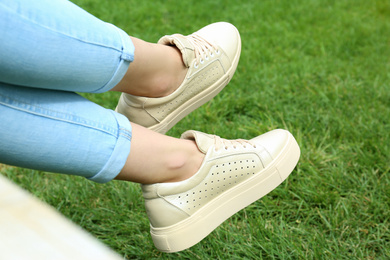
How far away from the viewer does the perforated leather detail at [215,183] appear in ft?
4.43

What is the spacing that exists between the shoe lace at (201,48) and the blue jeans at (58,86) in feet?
1.46

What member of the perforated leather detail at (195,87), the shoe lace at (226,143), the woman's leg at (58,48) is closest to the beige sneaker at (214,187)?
the shoe lace at (226,143)

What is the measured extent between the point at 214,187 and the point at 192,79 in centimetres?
38

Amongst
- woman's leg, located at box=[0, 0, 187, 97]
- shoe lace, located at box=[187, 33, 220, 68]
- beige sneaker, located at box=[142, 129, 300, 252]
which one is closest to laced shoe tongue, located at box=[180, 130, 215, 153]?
beige sneaker, located at box=[142, 129, 300, 252]

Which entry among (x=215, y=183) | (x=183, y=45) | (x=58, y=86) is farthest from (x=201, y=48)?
(x=58, y=86)

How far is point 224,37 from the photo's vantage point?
1685 millimetres

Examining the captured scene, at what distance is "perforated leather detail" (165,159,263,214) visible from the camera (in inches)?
53.1

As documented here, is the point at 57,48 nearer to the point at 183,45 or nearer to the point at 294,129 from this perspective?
the point at 183,45

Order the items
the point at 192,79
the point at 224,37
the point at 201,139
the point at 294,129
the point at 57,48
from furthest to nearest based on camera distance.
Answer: the point at 294,129 → the point at 224,37 → the point at 192,79 → the point at 201,139 → the point at 57,48

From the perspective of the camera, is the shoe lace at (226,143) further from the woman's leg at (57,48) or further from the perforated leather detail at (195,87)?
the woman's leg at (57,48)

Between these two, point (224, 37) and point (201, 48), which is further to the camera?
point (224, 37)

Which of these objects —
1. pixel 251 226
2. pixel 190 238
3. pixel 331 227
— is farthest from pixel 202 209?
pixel 331 227

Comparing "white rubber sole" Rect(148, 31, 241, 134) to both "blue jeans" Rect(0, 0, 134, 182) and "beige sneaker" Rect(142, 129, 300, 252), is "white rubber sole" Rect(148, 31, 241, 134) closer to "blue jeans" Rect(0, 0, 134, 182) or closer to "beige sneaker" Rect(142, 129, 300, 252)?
"beige sneaker" Rect(142, 129, 300, 252)

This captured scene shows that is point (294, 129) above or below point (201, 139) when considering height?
below
